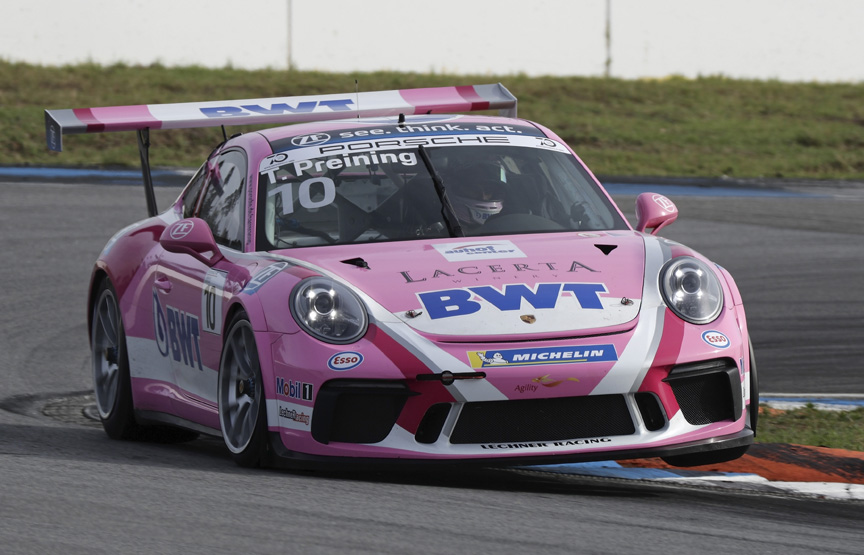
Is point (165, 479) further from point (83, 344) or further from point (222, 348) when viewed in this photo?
point (83, 344)

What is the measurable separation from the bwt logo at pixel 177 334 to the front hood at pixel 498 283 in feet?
2.04

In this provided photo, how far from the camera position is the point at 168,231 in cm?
592

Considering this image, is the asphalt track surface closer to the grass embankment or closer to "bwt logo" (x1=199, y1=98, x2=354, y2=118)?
"bwt logo" (x1=199, y1=98, x2=354, y2=118)

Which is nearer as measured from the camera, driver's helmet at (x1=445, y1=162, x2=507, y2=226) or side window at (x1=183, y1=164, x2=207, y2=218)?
driver's helmet at (x1=445, y1=162, x2=507, y2=226)

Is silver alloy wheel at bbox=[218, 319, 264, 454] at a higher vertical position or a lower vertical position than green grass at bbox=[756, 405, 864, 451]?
higher

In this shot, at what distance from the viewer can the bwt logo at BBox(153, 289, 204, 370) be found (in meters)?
5.93

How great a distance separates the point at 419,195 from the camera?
19.8 ft

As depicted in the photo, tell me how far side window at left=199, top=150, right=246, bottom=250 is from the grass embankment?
39.1 ft

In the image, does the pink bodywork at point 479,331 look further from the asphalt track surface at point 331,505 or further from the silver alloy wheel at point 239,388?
the asphalt track surface at point 331,505

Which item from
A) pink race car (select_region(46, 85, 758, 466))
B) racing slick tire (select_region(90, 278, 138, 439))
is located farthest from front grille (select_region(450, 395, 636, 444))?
racing slick tire (select_region(90, 278, 138, 439))

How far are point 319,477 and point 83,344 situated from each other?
4.60 m

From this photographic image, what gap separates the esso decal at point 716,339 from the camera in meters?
5.12

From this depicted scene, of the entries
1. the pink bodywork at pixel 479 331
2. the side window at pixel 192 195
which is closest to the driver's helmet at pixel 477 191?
the pink bodywork at pixel 479 331

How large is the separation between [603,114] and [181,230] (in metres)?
18.1
